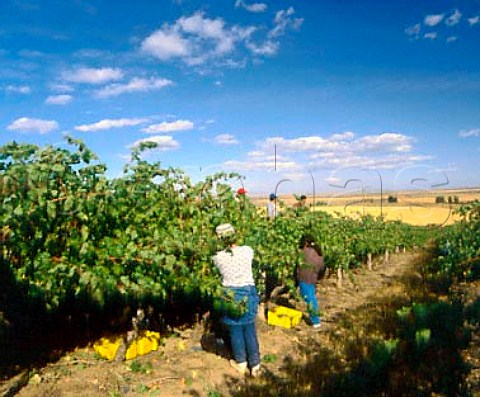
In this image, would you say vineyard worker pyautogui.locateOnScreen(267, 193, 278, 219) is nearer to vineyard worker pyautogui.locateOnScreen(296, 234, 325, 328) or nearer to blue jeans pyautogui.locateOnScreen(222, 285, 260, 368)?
vineyard worker pyautogui.locateOnScreen(296, 234, 325, 328)

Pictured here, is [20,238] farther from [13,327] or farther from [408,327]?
[408,327]

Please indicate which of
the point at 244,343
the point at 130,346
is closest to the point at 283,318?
the point at 244,343

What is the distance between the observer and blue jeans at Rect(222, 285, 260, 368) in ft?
16.7

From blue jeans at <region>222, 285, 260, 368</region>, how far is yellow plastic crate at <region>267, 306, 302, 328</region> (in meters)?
1.88

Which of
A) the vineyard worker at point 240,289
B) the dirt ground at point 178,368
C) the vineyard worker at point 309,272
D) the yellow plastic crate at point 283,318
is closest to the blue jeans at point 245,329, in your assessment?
the vineyard worker at point 240,289

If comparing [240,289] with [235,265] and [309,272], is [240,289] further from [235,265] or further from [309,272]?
[309,272]

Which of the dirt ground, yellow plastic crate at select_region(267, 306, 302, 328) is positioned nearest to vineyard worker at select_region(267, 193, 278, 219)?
yellow plastic crate at select_region(267, 306, 302, 328)

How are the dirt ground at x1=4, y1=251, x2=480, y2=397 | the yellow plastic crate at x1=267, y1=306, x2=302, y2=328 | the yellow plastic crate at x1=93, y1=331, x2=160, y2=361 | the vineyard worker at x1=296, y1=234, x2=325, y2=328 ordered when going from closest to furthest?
the dirt ground at x1=4, y1=251, x2=480, y2=397, the yellow plastic crate at x1=93, y1=331, x2=160, y2=361, the yellow plastic crate at x1=267, y1=306, x2=302, y2=328, the vineyard worker at x1=296, y1=234, x2=325, y2=328

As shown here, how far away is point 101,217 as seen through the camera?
457 centimetres

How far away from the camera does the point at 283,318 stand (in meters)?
7.11

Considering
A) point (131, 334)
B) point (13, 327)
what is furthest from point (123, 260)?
point (13, 327)

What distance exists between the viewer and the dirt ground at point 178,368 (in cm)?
468

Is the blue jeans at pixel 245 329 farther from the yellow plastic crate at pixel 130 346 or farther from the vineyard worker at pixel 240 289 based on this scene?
the yellow plastic crate at pixel 130 346

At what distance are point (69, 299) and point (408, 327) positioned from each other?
479 centimetres
